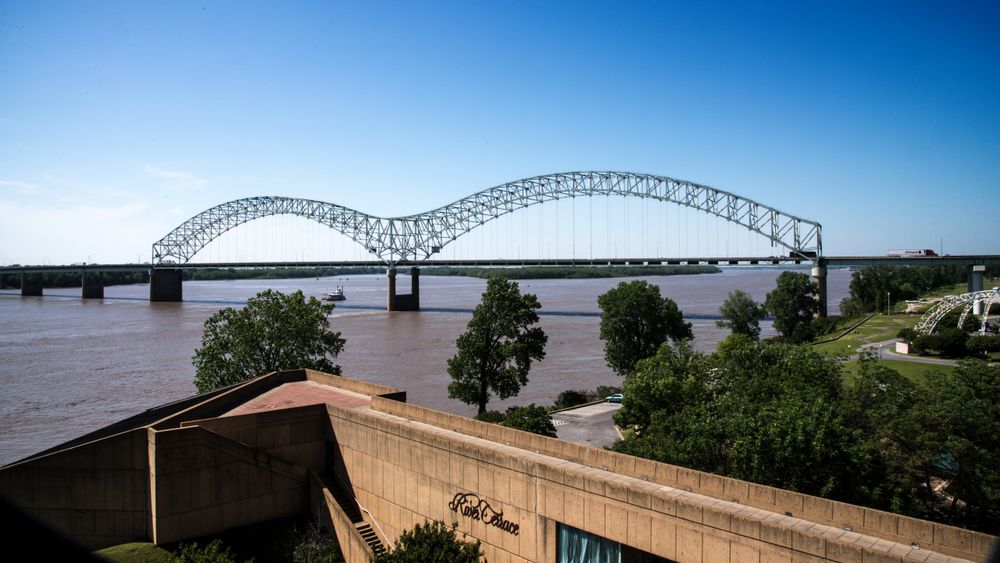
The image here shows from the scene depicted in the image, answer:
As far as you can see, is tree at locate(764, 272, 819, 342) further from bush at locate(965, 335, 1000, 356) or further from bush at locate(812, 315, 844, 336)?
bush at locate(965, 335, 1000, 356)

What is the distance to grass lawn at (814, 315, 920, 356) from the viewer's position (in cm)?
3600

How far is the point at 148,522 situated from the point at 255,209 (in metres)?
104

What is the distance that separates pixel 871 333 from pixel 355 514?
38.9 meters

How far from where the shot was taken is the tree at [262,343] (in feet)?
72.7

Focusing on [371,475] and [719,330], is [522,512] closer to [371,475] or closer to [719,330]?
[371,475]

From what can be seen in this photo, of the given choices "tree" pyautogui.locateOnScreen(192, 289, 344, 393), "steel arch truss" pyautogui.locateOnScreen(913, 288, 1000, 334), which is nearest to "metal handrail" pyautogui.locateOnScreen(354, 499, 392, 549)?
"tree" pyautogui.locateOnScreen(192, 289, 344, 393)

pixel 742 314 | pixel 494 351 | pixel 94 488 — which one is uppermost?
pixel 742 314

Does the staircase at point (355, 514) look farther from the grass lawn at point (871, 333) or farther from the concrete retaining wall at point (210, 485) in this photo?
the grass lawn at point (871, 333)

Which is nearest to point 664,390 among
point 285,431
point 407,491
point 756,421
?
point 756,421

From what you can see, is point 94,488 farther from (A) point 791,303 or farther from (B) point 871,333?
(A) point 791,303

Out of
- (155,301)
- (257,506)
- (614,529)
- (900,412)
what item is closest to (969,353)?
(900,412)

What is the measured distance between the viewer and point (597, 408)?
25.4 metres

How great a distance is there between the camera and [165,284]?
93.2m

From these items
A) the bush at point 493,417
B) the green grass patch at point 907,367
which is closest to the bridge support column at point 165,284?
the bush at point 493,417
